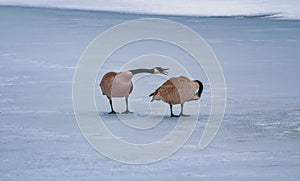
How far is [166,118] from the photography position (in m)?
3.70

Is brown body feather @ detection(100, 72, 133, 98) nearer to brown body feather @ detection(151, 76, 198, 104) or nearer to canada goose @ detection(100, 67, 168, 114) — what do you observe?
canada goose @ detection(100, 67, 168, 114)

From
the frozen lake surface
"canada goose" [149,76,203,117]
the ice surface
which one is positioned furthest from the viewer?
the ice surface

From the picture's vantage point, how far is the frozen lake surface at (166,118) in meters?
2.86

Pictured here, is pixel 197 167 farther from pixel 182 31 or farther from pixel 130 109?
pixel 182 31

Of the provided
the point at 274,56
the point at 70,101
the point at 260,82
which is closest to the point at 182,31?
the point at 274,56

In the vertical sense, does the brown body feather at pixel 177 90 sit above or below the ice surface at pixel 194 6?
above

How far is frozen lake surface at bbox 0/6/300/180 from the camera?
2.86 m

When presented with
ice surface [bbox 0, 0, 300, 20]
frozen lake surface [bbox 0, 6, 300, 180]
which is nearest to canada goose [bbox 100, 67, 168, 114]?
frozen lake surface [bbox 0, 6, 300, 180]

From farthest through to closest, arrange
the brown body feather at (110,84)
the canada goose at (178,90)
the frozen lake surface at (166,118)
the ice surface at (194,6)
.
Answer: the ice surface at (194,6) → the brown body feather at (110,84) → the canada goose at (178,90) → the frozen lake surface at (166,118)

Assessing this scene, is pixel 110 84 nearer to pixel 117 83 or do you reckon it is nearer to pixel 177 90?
pixel 117 83

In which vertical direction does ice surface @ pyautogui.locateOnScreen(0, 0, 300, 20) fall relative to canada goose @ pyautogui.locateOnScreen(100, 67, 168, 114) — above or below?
below

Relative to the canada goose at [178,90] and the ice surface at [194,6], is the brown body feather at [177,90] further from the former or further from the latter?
the ice surface at [194,6]

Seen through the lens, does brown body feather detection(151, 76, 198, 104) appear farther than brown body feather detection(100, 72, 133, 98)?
No

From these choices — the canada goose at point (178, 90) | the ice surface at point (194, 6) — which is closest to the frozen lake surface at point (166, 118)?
the canada goose at point (178, 90)
